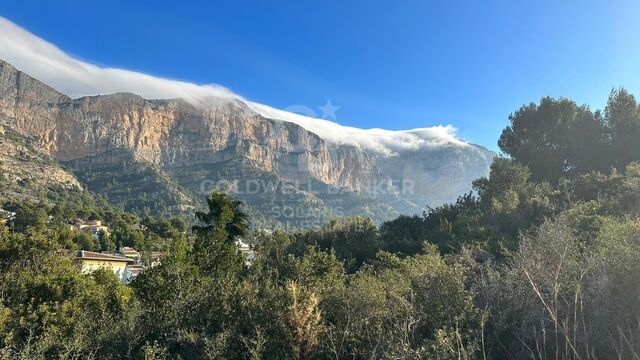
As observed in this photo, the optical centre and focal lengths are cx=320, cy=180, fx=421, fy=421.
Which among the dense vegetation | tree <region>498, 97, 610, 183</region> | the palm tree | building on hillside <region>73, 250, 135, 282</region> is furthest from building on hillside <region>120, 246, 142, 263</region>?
tree <region>498, 97, 610, 183</region>

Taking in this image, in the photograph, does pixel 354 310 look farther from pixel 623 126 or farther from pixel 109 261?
pixel 109 261

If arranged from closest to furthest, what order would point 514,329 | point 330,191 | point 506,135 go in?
point 514,329 → point 506,135 → point 330,191

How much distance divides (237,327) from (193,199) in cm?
12695

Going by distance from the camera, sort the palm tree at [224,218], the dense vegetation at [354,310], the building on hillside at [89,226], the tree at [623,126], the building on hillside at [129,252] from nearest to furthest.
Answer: the dense vegetation at [354,310] → the palm tree at [224,218] → the tree at [623,126] → the building on hillside at [129,252] → the building on hillside at [89,226]

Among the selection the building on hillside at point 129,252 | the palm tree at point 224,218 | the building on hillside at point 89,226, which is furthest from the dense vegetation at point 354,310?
the building on hillside at point 89,226

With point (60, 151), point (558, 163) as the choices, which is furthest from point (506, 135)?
point (60, 151)

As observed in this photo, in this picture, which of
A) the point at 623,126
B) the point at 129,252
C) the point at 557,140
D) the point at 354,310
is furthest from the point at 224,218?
the point at 129,252

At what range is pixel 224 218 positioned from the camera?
1008 inches

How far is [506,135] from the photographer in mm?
A: 40125

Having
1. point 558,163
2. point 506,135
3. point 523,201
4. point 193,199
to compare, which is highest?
point 506,135

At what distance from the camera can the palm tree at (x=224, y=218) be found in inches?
1019

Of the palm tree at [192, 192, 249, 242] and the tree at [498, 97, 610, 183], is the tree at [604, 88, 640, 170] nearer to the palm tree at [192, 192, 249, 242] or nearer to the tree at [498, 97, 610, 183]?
the tree at [498, 97, 610, 183]

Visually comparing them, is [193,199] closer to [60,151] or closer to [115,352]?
[60,151]

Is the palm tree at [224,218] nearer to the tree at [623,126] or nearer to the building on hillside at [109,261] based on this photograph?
the building on hillside at [109,261]
